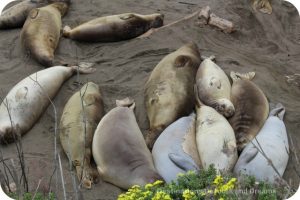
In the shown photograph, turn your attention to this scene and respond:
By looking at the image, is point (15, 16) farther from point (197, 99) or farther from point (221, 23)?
point (197, 99)

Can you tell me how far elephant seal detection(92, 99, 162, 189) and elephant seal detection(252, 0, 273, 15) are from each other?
3998mm

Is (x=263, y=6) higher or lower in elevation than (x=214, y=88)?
lower

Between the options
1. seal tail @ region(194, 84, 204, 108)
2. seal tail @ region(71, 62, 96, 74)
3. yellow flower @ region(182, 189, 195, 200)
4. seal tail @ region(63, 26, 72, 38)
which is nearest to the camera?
yellow flower @ region(182, 189, 195, 200)

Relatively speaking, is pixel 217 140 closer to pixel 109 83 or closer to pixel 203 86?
pixel 203 86

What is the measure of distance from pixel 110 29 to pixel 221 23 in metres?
1.57

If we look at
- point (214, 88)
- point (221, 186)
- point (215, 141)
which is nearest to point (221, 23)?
point (214, 88)

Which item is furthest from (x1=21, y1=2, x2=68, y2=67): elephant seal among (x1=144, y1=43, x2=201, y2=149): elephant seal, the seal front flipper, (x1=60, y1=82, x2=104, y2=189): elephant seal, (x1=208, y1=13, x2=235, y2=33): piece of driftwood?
the seal front flipper

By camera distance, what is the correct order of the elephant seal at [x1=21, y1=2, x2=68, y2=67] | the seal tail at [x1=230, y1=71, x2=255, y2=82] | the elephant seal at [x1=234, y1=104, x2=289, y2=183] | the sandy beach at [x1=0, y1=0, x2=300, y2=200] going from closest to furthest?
1. the elephant seal at [x1=234, y1=104, x2=289, y2=183]
2. the sandy beach at [x1=0, y1=0, x2=300, y2=200]
3. the seal tail at [x1=230, y1=71, x2=255, y2=82]
4. the elephant seal at [x1=21, y1=2, x2=68, y2=67]

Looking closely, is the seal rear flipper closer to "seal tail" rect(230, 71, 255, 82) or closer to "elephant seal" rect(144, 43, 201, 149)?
"elephant seal" rect(144, 43, 201, 149)

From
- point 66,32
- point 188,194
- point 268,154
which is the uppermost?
point 188,194

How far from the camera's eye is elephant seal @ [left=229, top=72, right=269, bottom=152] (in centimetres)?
772

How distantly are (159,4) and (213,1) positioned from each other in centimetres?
82

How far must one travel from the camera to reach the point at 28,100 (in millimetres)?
8336

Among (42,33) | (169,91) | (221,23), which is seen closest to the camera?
(169,91)
